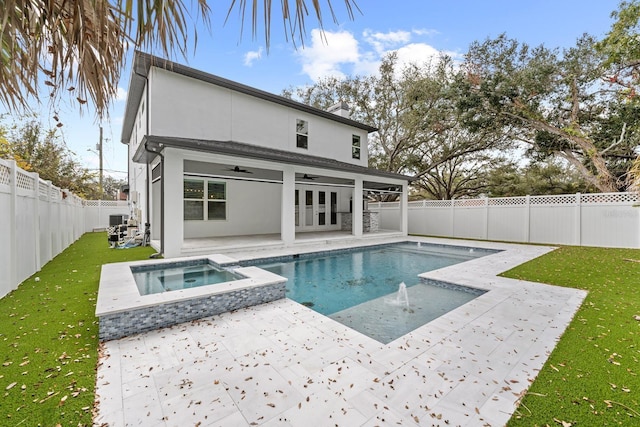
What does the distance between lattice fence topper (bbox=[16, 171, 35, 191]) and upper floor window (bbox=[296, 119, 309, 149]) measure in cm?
980

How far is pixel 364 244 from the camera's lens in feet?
40.3

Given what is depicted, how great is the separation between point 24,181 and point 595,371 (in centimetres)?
994

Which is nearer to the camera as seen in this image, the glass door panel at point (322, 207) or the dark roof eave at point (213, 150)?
the dark roof eave at point (213, 150)

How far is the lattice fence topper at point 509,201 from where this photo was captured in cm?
1359

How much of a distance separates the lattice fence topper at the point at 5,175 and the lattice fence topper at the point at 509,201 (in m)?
17.6

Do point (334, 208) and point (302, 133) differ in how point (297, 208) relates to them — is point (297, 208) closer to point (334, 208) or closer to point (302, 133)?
point (334, 208)

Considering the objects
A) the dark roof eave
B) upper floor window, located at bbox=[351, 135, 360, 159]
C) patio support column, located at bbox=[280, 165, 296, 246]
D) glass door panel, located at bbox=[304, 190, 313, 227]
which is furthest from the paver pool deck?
upper floor window, located at bbox=[351, 135, 360, 159]

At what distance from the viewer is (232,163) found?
9367 mm

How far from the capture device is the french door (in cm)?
1588

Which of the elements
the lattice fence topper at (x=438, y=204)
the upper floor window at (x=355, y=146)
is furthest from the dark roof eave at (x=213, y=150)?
the lattice fence topper at (x=438, y=204)

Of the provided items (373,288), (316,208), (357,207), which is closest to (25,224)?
(373,288)

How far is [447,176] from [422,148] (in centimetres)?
477

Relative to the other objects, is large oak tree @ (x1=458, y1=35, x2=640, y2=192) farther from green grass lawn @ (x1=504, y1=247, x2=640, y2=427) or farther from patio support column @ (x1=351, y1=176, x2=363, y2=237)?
green grass lawn @ (x1=504, y1=247, x2=640, y2=427)

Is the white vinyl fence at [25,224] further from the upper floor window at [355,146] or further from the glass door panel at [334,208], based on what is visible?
the upper floor window at [355,146]
